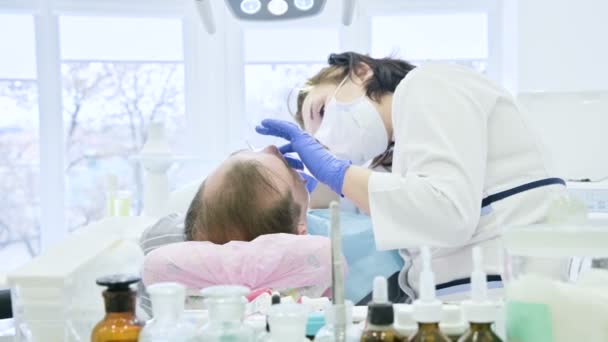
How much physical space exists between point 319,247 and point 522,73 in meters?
1.97

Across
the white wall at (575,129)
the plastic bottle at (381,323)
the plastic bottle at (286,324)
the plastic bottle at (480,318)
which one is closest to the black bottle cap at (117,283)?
the plastic bottle at (286,324)

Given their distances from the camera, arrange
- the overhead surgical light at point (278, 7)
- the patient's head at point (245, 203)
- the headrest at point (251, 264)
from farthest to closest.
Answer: the overhead surgical light at point (278, 7)
the patient's head at point (245, 203)
the headrest at point (251, 264)

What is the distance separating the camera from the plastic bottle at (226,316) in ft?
2.72

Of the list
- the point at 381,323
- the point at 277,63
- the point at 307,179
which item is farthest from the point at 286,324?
the point at 277,63

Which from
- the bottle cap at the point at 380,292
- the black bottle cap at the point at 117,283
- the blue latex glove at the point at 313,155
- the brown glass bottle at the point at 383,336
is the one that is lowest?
the brown glass bottle at the point at 383,336

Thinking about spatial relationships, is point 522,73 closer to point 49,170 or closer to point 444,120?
point 444,120

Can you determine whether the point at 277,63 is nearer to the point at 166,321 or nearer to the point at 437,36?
the point at 437,36

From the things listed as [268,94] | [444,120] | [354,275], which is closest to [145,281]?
[354,275]

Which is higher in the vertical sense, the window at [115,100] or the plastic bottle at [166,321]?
the window at [115,100]

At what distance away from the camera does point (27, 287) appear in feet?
3.05

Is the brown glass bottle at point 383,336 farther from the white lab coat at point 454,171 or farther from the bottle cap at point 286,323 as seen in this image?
the white lab coat at point 454,171

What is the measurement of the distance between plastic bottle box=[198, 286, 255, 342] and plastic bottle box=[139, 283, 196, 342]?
0.02 metres

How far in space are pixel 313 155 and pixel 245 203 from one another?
7.2 inches

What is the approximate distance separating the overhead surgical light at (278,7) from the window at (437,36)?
58.6 inches
